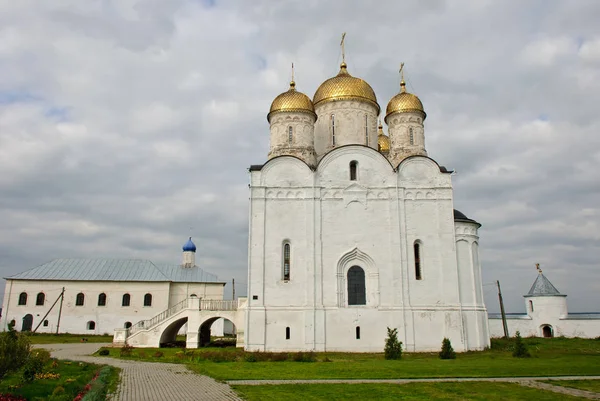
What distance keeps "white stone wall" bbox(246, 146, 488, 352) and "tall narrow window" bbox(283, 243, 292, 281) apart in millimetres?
253

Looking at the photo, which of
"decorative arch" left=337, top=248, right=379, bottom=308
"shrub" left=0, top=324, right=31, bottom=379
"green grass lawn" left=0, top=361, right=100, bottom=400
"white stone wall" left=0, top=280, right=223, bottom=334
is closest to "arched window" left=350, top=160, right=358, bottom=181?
"decorative arch" left=337, top=248, right=379, bottom=308

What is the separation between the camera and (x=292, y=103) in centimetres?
2623

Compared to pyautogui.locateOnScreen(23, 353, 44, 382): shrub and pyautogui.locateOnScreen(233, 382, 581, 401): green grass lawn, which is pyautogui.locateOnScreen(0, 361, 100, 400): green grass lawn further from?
pyautogui.locateOnScreen(233, 382, 581, 401): green grass lawn

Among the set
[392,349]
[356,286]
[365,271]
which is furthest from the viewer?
[365,271]

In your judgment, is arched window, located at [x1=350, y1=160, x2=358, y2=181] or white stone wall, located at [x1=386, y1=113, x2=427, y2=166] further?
white stone wall, located at [x1=386, y1=113, x2=427, y2=166]

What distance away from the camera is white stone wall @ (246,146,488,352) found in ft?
73.0

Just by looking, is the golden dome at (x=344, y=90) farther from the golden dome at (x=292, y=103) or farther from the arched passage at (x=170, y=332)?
the arched passage at (x=170, y=332)

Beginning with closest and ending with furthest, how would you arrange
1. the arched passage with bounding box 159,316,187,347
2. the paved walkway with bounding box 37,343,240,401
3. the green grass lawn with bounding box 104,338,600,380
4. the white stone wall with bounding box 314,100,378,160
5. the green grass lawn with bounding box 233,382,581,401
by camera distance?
the green grass lawn with bounding box 233,382,581,401
the paved walkway with bounding box 37,343,240,401
the green grass lawn with bounding box 104,338,600,380
the arched passage with bounding box 159,316,187,347
the white stone wall with bounding box 314,100,378,160

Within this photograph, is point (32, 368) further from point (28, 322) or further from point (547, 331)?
point (547, 331)

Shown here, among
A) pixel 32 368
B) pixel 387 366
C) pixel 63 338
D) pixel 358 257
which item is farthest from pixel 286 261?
pixel 63 338

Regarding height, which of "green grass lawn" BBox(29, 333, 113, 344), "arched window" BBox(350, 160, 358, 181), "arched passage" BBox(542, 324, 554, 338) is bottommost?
"green grass lawn" BBox(29, 333, 113, 344)

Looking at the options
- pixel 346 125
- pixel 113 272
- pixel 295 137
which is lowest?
pixel 113 272

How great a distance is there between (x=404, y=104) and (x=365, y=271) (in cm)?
1016

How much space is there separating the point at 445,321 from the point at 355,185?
7846 mm
